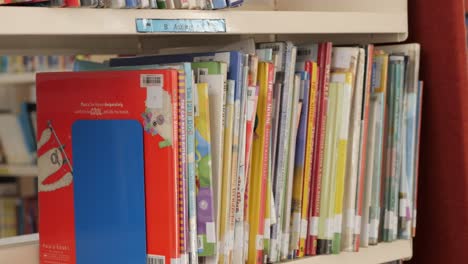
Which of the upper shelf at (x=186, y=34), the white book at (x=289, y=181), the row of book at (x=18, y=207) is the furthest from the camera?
the row of book at (x=18, y=207)

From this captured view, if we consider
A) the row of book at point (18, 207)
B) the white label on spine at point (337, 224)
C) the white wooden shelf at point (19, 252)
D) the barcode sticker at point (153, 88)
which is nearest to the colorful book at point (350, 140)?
the white label on spine at point (337, 224)

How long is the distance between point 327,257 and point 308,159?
0.62 ft

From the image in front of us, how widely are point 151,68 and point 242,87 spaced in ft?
0.55

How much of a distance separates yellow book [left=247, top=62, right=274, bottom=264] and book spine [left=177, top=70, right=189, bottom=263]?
0.62 feet

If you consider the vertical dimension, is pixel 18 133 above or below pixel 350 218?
above

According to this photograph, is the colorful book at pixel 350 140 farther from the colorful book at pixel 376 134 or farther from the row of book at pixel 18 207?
the row of book at pixel 18 207

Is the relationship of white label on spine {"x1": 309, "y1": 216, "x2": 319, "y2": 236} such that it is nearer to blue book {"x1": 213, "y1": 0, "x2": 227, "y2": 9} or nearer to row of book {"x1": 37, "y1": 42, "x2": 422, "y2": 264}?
row of book {"x1": 37, "y1": 42, "x2": 422, "y2": 264}

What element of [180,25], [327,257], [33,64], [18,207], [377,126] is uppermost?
[33,64]

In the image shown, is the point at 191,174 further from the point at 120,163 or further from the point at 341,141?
the point at 341,141

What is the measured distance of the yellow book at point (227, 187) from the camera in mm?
1392

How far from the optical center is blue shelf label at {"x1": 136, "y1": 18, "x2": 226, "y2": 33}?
4.27 feet

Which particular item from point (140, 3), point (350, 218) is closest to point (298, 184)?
point (350, 218)

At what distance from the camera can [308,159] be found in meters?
1.57

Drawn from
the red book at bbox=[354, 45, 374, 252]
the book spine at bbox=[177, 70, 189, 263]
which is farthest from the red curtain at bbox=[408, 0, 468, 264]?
the book spine at bbox=[177, 70, 189, 263]
